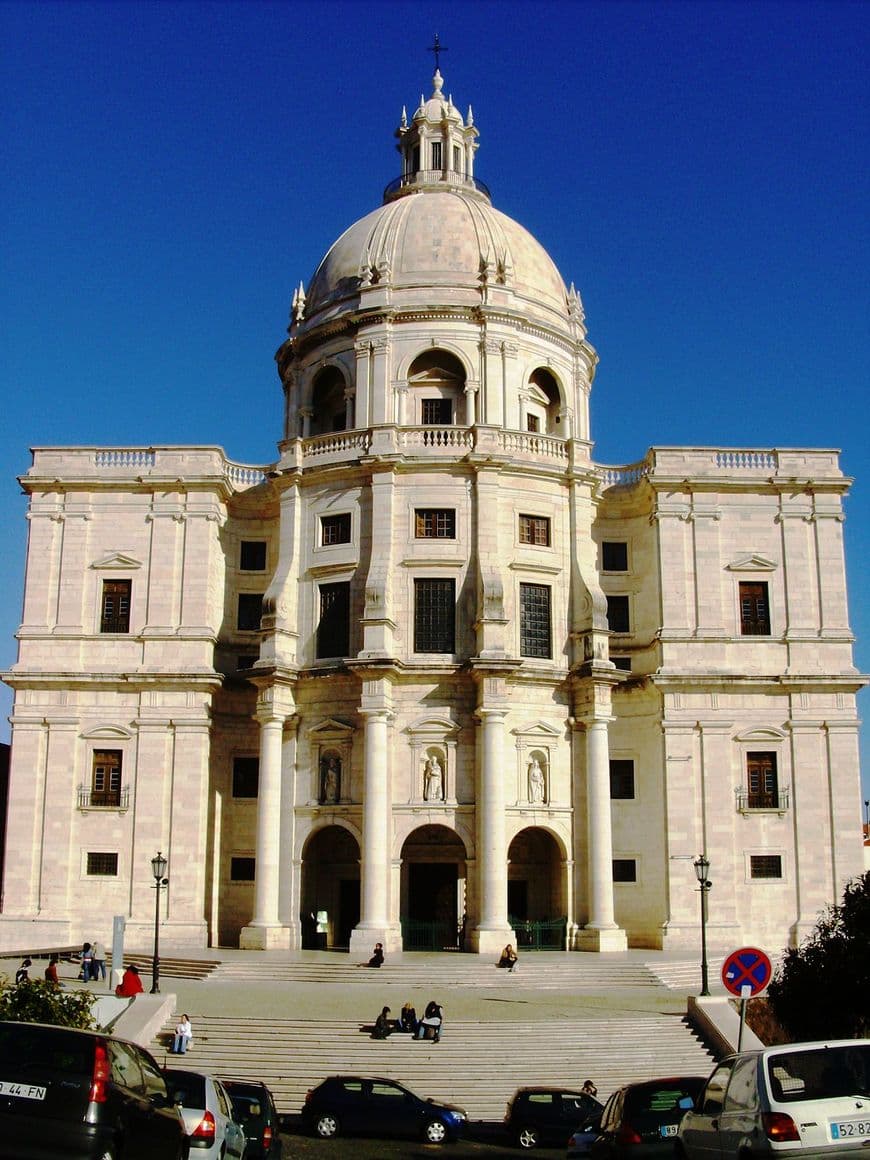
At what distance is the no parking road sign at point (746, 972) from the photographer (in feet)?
55.6

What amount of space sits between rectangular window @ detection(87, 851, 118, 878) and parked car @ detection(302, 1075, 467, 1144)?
76.8ft

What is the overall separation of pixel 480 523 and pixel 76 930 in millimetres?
19440

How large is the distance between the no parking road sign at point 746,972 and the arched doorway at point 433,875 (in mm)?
28964

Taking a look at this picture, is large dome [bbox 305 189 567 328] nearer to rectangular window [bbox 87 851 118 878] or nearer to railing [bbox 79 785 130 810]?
railing [bbox 79 785 130 810]

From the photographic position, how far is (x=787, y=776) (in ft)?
150

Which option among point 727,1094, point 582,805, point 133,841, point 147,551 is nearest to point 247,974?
point 133,841

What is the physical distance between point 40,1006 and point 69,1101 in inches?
476

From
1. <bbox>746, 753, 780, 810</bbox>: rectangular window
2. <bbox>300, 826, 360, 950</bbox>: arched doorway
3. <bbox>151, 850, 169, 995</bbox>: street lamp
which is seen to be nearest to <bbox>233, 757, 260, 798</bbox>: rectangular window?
<bbox>300, 826, 360, 950</bbox>: arched doorway

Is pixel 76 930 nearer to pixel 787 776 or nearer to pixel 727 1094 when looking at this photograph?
pixel 787 776

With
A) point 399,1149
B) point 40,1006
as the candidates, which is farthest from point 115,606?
point 399,1149

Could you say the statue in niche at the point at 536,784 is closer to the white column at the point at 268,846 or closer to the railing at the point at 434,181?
the white column at the point at 268,846

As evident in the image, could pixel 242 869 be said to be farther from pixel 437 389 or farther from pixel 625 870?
pixel 437 389

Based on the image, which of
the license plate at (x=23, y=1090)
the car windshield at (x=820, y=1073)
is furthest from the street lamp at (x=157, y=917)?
the car windshield at (x=820, y=1073)

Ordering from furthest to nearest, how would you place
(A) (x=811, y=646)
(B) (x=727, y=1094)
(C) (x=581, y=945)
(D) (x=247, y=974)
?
1. (A) (x=811, y=646)
2. (C) (x=581, y=945)
3. (D) (x=247, y=974)
4. (B) (x=727, y=1094)
